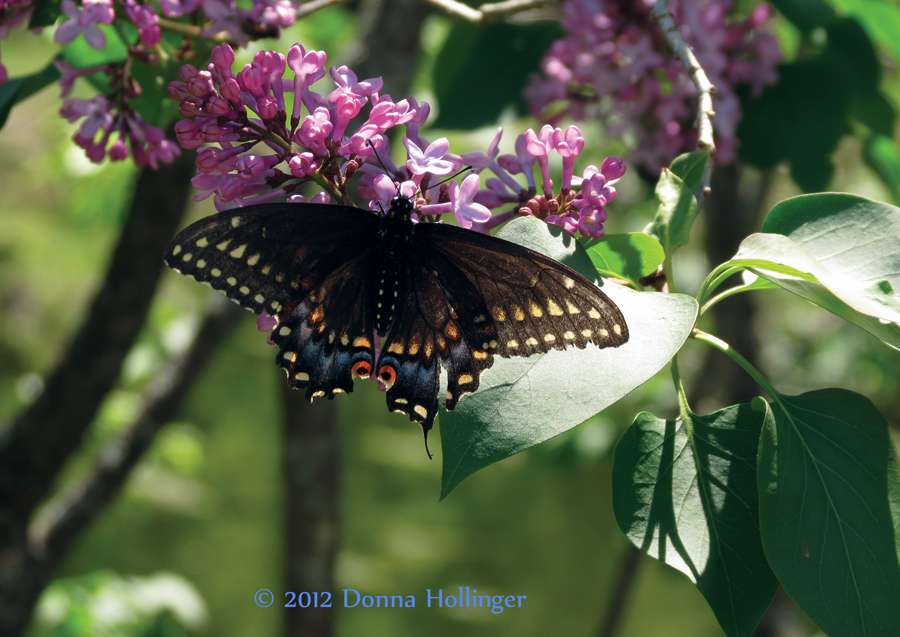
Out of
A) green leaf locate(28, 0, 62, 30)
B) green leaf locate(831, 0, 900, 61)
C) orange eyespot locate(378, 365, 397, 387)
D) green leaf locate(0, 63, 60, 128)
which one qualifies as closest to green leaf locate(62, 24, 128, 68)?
green leaf locate(0, 63, 60, 128)

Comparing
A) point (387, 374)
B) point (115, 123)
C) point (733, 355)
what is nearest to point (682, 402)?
point (733, 355)

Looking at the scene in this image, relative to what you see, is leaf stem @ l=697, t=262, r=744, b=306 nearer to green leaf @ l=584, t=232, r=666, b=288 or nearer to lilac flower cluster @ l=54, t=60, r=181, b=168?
green leaf @ l=584, t=232, r=666, b=288

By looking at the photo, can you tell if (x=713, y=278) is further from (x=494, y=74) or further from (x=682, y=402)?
(x=494, y=74)

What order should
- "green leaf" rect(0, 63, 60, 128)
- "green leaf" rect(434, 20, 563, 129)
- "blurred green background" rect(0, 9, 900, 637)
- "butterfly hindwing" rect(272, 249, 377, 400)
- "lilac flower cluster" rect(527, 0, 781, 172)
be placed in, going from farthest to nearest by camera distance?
"blurred green background" rect(0, 9, 900, 637) < "green leaf" rect(434, 20, 563, 129) < "lilac flower cluster" rect(527, 0, 781, 172) < "green leaf" rect(0, 63, 60, 128) < "butterfly hindwing" rect(272, 249, 377, 400)

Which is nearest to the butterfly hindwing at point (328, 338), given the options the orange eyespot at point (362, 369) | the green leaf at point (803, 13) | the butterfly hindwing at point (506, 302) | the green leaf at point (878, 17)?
the orange eyespot at point (362, 369)

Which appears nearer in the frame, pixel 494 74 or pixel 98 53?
pixel 98 53

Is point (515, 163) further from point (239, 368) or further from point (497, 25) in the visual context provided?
point (239, 368)

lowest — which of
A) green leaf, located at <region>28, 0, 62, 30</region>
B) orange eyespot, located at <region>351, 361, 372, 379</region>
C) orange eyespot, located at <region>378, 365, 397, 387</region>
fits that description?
orange eyespot, located at <region>351, 361, 372, 379</region>
